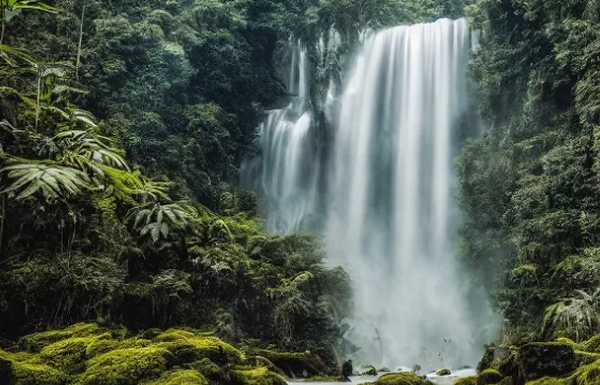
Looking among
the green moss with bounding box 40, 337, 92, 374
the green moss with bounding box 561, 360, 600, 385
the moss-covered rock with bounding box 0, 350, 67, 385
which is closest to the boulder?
the green moss with bounding box 561, 360, 600, 385

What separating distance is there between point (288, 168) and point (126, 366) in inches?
779

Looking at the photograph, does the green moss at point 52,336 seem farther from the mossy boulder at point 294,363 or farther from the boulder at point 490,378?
the boulder at point 490,378

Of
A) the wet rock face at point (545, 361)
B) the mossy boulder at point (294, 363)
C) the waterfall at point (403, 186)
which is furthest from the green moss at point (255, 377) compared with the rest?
the waterfall at point (403, 186)

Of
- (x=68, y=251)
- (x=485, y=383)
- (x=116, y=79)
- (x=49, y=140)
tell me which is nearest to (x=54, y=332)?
(x=68, y=251)

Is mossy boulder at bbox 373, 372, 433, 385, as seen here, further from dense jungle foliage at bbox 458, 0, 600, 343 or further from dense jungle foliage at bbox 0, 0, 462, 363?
dense jungle foliage at bbox 0, 0, 462, 363

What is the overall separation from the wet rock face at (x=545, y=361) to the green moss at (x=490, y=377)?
68cm

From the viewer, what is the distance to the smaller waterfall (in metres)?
25.5

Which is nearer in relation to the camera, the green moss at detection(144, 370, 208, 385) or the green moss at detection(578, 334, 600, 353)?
the green moss at detection(144, 370, 208, 385)

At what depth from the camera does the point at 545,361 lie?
7.27 metres

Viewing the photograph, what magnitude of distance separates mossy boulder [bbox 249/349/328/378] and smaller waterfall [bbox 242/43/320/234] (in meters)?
12.0

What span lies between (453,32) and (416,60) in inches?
86.5

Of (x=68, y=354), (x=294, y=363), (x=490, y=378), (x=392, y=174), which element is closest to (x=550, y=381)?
(x=490, y=378)

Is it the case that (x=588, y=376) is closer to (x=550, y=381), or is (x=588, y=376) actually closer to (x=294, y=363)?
(x=550, y=381)

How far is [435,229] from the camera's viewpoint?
2417cm
